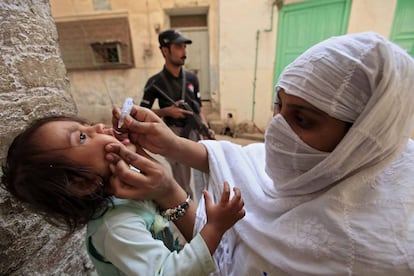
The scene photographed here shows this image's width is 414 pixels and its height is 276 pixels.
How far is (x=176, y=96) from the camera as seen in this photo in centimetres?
229

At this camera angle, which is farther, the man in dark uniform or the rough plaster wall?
the man in dark uniform

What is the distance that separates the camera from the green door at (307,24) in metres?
3.61

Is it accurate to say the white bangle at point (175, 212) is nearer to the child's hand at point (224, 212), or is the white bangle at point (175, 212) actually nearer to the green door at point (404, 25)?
the child's hand at point (224, 212)

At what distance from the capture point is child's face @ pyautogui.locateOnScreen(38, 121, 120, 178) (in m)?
0.65

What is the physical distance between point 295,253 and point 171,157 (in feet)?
1.92

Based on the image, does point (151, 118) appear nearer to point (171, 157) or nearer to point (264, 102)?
point (171, 157)

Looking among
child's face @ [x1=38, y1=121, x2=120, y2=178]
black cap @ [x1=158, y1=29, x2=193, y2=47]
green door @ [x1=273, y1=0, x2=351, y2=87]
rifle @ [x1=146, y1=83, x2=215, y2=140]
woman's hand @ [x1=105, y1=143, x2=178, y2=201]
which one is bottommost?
rifle @ [x1=146, y1=83, x2=215, y2=140]

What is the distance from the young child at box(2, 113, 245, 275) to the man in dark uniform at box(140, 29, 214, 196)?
144cm

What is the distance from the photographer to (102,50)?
5477 millimetres

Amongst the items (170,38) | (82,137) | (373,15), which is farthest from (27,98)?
(373,15)

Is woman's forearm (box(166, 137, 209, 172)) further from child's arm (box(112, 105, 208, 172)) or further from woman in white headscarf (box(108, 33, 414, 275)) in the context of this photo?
woman in white headscarf (box(108, 33, 414, 275))

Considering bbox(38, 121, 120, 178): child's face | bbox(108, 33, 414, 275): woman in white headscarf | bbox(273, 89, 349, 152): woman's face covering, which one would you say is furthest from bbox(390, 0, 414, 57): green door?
bbox(38, 121, 120, 178): child's face

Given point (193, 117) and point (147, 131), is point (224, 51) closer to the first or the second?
point (193, 117)

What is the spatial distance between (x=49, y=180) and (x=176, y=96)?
1748 mm
